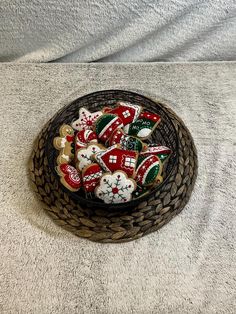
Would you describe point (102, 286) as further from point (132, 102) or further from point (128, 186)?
point (132, 102)

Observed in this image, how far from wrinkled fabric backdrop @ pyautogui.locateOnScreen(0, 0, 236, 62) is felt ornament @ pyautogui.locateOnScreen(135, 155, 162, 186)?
366 mm

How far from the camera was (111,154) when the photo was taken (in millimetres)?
687

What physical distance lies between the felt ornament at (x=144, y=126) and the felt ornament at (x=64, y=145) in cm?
11

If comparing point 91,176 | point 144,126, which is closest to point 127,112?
point 144,126

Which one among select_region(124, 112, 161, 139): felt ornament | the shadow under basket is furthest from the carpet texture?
select_region(124, 112, 161, 139): felt ornament

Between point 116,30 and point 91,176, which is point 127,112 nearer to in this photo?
point 91,176

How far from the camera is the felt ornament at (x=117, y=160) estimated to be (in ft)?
2.24

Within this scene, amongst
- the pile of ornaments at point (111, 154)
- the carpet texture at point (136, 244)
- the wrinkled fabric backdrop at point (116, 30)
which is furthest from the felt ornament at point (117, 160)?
the wrinkled fabric backdrop at point (116, 30)

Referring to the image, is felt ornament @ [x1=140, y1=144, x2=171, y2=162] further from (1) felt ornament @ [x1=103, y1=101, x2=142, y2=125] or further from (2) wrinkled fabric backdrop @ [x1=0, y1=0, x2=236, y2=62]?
(2) wrinkled fabric backdrop @ [x1=0, y1=0, x2=236, y2=62]

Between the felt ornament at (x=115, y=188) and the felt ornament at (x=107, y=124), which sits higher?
the felt ornament at (x=107, y=124)

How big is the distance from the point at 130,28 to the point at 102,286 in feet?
1.90

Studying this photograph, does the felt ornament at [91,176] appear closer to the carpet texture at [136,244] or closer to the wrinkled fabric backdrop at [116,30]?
the carpet texture at [136,244]

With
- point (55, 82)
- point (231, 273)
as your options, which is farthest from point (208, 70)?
point (231, 273)

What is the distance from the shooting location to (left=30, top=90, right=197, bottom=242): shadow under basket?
70 centimetres
